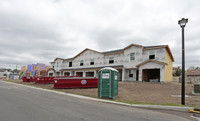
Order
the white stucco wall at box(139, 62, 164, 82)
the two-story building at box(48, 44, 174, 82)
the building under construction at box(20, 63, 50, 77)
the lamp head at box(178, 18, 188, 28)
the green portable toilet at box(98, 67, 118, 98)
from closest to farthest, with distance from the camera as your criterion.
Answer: the lamp head at box(178, 18, 188, 28) < the green portable toilet at box(98, 67, 118, 98) < the white stucco wall at box(139, 62, 164, 82) < the two-story building at box(48, 44, 174, 82) < the building under construction at box(20, 63, 50, 77)

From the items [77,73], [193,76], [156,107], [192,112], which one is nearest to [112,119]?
[156,107]

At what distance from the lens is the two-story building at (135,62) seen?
23.4 m

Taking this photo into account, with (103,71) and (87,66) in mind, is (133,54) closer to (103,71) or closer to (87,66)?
(87,66)

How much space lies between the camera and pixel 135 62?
2636cm

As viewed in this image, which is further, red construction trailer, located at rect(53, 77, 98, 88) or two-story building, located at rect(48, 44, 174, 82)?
two-story building, located at rect(48, 44, 174, 82)

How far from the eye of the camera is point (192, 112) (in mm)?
7266

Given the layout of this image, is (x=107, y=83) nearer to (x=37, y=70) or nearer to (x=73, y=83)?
(x=73, y=83)

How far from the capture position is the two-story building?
76.6ft

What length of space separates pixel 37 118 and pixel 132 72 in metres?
23.6

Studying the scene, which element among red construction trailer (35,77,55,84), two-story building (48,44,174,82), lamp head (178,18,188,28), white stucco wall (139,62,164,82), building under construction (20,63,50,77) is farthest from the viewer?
building under construction (20,63,50,77)

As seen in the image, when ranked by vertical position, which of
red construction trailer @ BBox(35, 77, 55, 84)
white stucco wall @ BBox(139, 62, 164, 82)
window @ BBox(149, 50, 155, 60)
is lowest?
red construction trailer @ BBox(35, 77, 55, 84)

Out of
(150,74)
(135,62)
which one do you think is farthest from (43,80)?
(150,74)

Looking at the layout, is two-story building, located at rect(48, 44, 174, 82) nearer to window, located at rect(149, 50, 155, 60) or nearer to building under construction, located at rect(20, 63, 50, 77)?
window, located at rect(149, 50, 155, 60)

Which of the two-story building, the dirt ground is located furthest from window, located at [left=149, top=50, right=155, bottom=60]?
the dirt ground
